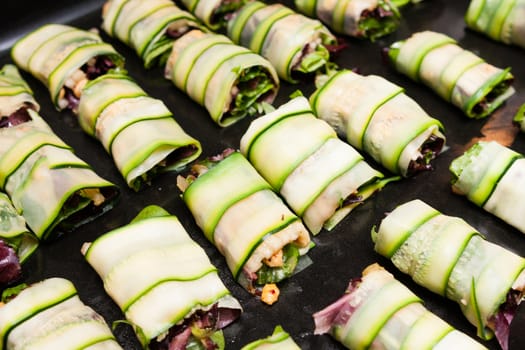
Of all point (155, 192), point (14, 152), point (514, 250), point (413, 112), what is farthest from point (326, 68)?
point (14, 152)

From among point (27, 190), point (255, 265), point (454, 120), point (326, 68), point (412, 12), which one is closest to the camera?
point (255, 265)

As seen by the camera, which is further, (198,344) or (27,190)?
(27,190)

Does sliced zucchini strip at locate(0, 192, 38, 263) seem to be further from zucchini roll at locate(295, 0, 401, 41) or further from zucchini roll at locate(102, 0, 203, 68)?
zucchini roll at locate(295, 0, 401, 41)

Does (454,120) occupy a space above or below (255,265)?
above

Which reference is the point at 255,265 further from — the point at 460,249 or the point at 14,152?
the point at 14,152

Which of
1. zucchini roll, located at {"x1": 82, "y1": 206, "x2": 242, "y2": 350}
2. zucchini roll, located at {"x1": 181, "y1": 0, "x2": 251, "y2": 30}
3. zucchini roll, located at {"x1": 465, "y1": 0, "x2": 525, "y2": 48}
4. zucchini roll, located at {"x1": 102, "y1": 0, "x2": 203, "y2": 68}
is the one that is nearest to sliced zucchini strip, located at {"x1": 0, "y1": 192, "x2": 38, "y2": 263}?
zucchini roll, located at {"x1": 82, "y1": 206, "x2": 242, "y2": 350}

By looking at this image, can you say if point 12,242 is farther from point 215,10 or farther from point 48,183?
point 215,10
